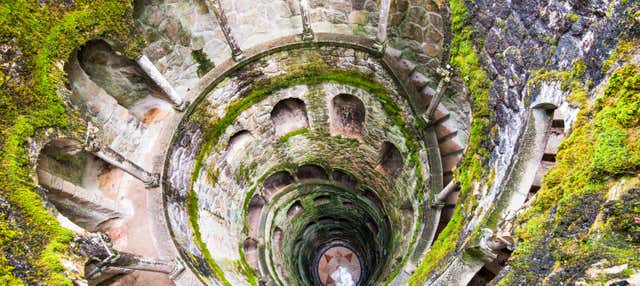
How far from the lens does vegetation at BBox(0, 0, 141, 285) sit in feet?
20.3

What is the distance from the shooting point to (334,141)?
40.6ft

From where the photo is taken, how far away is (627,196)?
10.3 feet

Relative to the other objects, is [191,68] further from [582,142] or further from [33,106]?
[582,142]

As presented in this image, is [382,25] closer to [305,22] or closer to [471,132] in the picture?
[305,22]

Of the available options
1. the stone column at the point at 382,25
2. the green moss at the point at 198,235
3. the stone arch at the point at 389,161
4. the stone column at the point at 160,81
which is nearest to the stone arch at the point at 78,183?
the green moss at the point at 198,235

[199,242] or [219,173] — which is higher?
[219,173]

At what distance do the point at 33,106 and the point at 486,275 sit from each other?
28.0 feet

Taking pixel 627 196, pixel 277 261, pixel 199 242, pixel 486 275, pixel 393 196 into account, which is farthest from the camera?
pixel 277 261

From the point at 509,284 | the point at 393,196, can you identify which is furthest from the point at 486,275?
the point at 393,196

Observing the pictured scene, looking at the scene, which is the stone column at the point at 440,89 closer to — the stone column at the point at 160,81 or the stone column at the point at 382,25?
the stone column at the point at 382,25

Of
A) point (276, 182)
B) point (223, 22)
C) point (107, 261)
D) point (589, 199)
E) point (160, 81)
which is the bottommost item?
point (589, 199)

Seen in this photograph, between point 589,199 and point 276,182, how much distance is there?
1100 cm

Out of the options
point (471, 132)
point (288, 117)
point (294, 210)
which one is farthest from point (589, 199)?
point (294, 210)

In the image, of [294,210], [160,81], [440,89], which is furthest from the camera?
[294,210]
